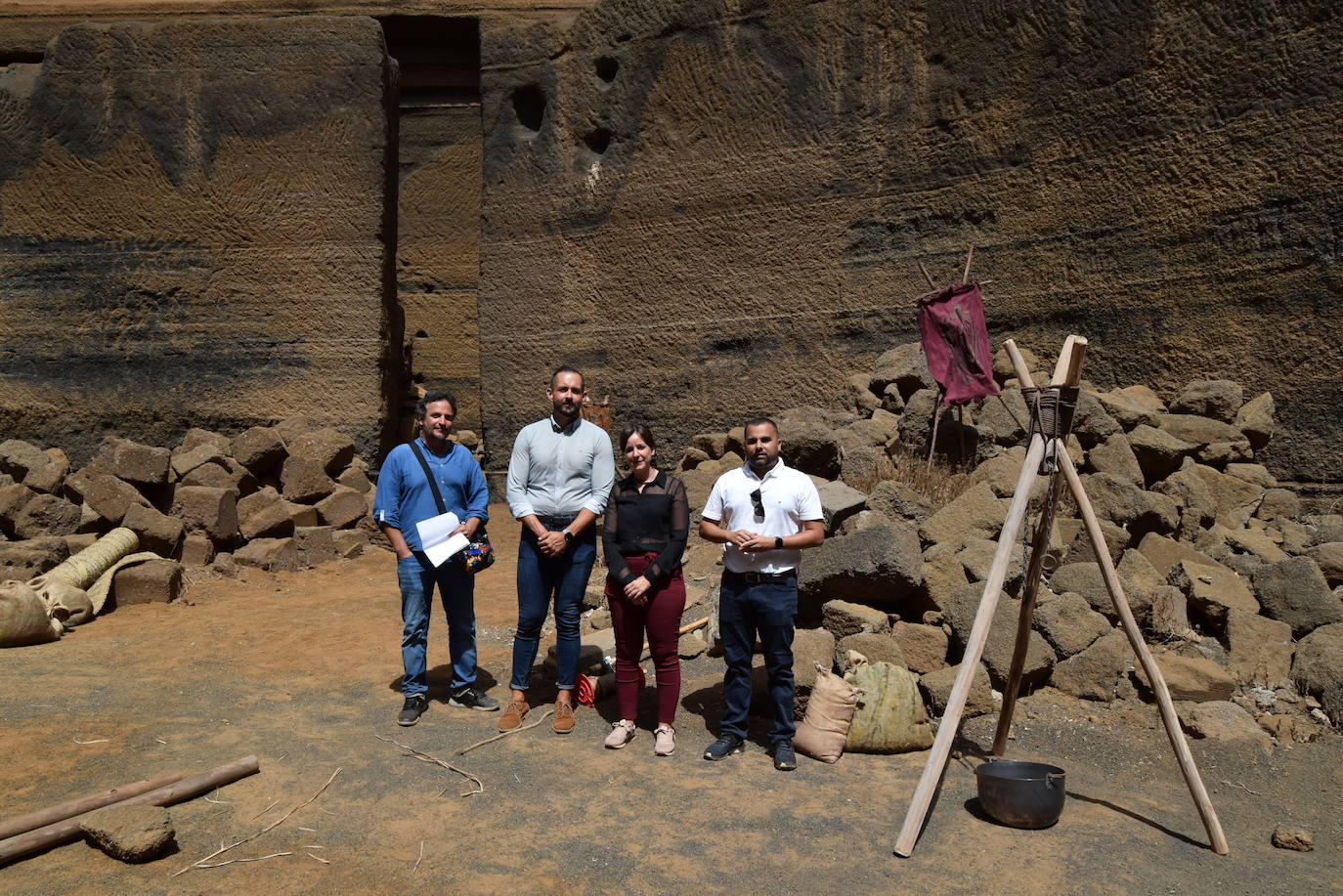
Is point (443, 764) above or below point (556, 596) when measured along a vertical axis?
below

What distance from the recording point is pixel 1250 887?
3.09 m

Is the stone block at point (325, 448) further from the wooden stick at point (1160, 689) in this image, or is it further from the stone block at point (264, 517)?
the wooden stick at point (1160, 689)

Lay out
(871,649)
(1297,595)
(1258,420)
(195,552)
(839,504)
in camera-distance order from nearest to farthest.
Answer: (871,649) < (1297,595) < (839,504) < (1258,420) < (195,552)

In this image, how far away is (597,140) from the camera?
11.1m

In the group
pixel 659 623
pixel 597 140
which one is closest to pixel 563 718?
pixel 659 623

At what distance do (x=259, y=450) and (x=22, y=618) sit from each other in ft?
11.6

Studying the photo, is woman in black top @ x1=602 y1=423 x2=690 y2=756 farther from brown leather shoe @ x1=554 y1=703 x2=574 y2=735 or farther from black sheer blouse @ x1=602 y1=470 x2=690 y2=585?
brown leather shoe @ x1=554 y1=703 x2=574 y2=735

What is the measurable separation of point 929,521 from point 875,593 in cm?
97

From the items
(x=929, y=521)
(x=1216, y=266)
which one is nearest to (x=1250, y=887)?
(x=929, y=521)

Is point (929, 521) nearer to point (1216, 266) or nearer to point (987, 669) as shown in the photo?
point (987, 669)

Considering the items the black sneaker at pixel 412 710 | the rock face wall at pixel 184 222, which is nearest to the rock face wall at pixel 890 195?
the rock face wall at pixel 184 222

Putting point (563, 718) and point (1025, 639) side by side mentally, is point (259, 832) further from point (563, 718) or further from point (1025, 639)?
point (1025, 639)

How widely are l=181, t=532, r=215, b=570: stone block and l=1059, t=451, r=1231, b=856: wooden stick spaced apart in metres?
7.29

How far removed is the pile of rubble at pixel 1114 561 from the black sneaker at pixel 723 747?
1.63 ft
